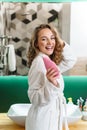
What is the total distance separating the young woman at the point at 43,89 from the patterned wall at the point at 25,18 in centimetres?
58

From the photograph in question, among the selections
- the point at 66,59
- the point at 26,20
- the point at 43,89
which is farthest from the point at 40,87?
the point at 26,20

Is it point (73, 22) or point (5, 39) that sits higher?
point (73, 22)

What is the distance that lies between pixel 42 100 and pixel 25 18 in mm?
1072

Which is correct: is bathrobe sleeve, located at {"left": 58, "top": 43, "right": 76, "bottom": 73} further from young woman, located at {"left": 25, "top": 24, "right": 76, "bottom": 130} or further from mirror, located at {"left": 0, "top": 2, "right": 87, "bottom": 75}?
mirror, located at {"left": 0, "top": 2, "right": 87, "bottom": 75}

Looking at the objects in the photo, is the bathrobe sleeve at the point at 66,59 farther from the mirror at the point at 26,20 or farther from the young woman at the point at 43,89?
the mirror at the point at 26,20

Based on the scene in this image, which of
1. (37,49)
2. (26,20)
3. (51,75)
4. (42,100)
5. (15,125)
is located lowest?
(15,125)

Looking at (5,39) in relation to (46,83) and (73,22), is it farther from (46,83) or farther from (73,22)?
(46,83)

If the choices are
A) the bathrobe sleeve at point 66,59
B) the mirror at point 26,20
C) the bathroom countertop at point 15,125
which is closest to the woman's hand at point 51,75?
the bathrobe sleeve at point 66,59

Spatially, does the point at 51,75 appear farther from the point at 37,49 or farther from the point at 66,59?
the point at 66,59

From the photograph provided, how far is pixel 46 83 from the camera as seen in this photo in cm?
172

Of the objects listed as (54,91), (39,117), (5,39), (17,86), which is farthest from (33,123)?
(5,39)

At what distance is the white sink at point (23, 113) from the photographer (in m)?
2.18

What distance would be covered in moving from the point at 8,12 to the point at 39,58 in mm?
905

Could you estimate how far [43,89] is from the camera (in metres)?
1.72
